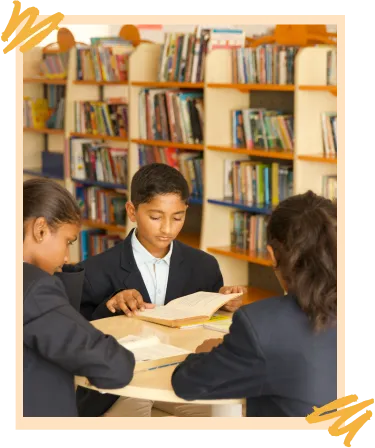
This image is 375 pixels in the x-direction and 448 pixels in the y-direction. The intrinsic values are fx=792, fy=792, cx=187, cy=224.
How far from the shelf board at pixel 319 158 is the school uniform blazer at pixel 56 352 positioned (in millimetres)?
2556

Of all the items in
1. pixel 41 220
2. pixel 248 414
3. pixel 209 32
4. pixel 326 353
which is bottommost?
pixel 248 414

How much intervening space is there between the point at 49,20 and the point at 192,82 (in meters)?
3.61

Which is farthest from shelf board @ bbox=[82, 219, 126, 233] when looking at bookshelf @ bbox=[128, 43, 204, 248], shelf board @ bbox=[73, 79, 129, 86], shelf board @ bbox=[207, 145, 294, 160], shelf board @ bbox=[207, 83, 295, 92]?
shelf board @ bbox=[207, 83, 295, 92]

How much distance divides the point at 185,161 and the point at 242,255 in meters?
0.84

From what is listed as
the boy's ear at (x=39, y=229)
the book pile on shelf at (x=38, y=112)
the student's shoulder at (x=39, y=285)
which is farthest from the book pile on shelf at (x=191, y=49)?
the student's shoulder at (x=39, y=285)

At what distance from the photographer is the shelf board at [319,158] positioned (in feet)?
13.9

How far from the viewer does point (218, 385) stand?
5.85 feet

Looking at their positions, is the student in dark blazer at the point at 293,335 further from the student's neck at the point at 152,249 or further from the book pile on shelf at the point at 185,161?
the book pile on shelf at the point at 185,161

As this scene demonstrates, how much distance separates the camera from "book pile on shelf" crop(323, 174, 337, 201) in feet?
14.7

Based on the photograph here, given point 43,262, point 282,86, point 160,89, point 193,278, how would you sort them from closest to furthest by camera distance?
point 43,262, point 193,278, point 282,86, point 160,89

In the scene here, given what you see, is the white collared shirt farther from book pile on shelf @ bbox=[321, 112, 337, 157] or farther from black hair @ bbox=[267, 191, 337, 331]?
book pile on shelf @ bbox=[321, 112, 337, 157]

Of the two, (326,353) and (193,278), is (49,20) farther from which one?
(193,278)

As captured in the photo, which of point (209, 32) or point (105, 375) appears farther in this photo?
point (209, 32)

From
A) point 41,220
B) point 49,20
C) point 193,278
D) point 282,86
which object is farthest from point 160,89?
point 49,20
